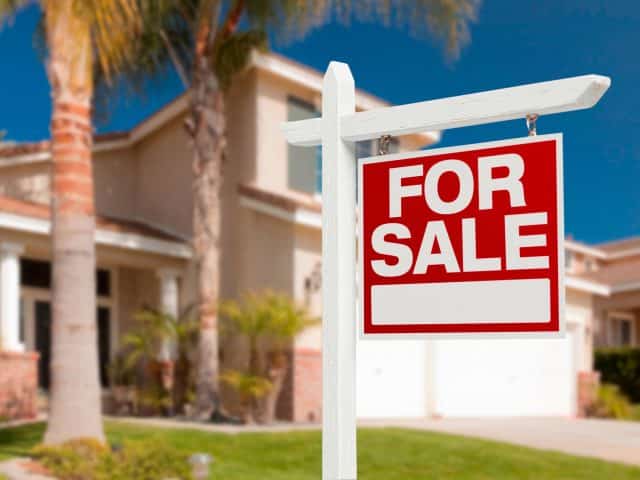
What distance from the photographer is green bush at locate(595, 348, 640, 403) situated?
87.6 ft

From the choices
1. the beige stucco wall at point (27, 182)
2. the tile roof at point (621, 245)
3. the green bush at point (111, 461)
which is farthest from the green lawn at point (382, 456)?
the tile roof at point (621, 245)

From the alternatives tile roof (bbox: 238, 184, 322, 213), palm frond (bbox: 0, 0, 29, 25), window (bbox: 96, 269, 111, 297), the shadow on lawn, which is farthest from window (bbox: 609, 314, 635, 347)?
palm frond (bbox: 0, 0, 29, 25)

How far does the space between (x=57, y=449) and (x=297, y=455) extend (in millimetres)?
3422

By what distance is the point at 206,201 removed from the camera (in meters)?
16.7

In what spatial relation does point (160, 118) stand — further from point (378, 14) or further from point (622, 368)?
point (622, 368)

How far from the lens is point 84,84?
1136cm

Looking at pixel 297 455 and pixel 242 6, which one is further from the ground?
pixel 242 6

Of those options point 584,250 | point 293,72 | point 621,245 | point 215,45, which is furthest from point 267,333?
point 621,245

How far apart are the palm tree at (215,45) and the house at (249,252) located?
4.70 feet

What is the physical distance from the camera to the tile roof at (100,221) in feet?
54.2

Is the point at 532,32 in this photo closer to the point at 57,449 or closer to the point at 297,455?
the point at 297,455

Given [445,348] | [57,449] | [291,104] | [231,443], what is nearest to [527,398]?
[445,348]

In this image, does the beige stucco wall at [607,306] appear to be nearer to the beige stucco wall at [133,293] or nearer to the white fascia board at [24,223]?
the beige stucco wall at [133,293]

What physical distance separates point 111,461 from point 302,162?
36.0 feet
